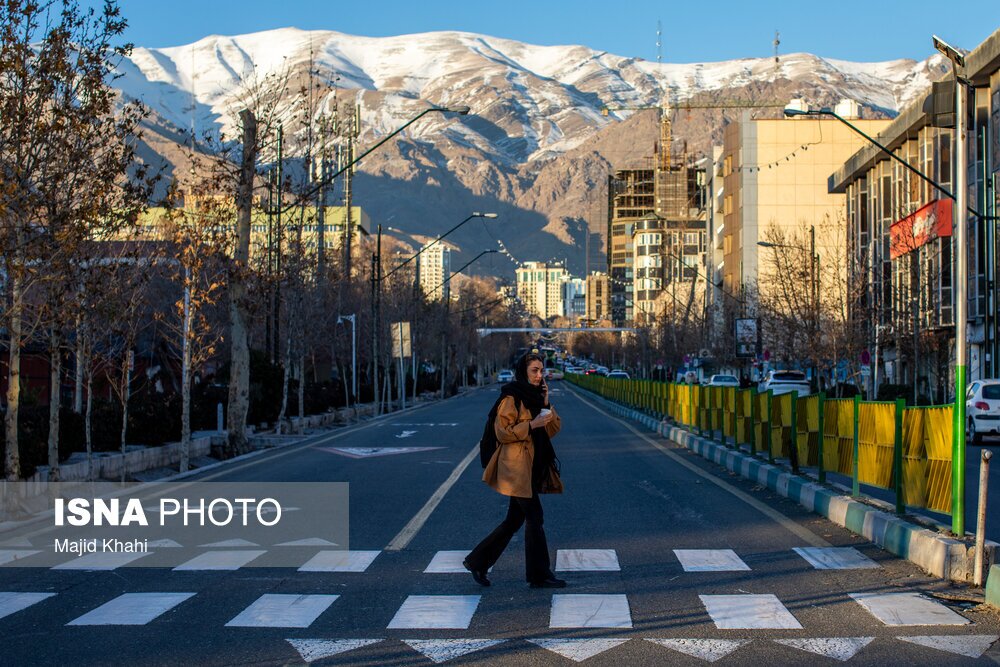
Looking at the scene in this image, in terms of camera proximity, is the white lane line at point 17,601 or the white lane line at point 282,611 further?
the white lane line at point 17,601

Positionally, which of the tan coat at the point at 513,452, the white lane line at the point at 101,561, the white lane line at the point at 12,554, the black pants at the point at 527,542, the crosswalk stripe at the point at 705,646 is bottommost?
the white lane line at the point at 12,554

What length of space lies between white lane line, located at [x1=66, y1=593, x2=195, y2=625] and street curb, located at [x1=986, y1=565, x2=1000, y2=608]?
5820mm

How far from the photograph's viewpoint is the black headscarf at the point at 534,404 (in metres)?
9.71

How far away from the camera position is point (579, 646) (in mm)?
7848

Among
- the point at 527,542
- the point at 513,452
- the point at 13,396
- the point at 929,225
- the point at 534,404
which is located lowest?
the point at 527,542

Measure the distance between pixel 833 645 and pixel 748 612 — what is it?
3.70 ft

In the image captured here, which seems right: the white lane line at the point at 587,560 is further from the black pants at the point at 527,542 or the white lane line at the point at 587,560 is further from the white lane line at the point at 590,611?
the white lane line at the point at 590,611

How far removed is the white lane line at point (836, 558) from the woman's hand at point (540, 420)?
3000 mm

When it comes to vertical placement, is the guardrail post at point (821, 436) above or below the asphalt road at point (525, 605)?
above

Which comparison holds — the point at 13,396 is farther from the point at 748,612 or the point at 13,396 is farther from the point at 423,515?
the point at 748,612

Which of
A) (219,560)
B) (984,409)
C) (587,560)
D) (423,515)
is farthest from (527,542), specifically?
(984,409)

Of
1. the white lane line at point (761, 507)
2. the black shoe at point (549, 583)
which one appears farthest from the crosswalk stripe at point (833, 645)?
the white lane line at point (761, 507)

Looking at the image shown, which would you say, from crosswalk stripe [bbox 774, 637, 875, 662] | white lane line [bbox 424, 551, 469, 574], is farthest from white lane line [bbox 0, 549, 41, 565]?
crosswalk stripe [bbox 774, 637, 875, 662]

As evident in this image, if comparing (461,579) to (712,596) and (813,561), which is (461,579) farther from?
(813,561)
